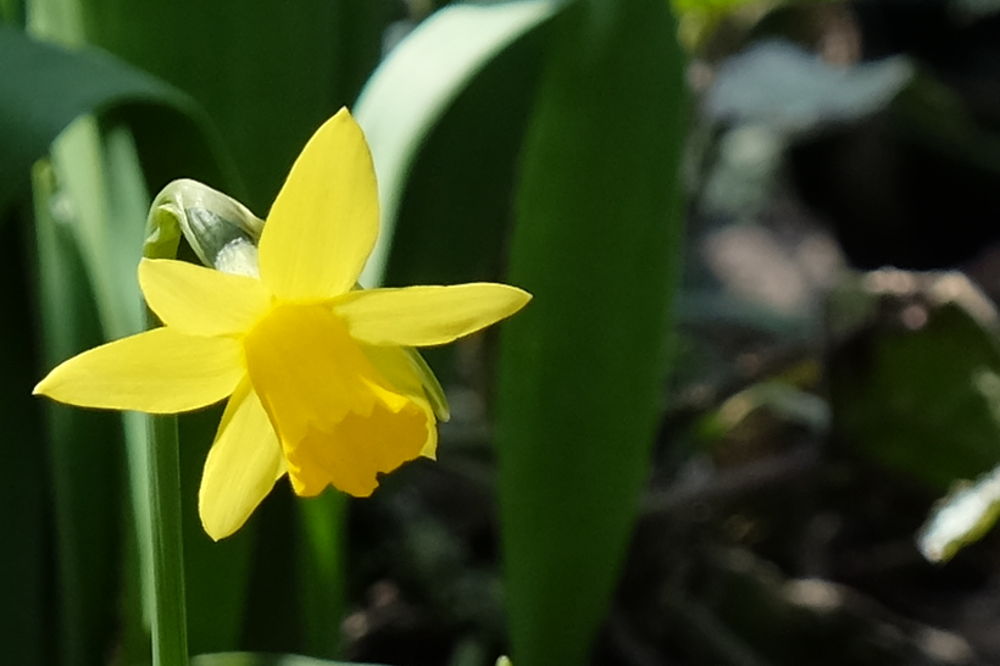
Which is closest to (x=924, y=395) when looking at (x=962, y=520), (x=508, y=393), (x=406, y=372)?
(x=962, y=520)

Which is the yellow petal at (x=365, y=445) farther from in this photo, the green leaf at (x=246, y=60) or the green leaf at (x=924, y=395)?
the green leaf at (x=924, y=395)

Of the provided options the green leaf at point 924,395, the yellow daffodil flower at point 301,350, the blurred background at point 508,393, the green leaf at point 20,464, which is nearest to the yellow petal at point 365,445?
the yellow daffodil flower at point 301,350

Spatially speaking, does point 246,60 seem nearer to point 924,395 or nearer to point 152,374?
point 152,374

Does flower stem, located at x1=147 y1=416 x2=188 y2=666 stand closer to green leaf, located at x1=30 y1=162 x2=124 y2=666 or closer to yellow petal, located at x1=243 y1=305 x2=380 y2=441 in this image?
yellow petal, located at x1=243 y1=305 x2=380 y2=441

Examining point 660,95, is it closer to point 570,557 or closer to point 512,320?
point 512,320

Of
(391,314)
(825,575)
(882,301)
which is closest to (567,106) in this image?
(391,314)
